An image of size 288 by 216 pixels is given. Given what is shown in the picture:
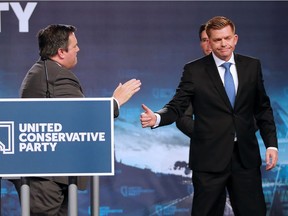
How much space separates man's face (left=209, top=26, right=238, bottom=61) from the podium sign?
2.37ft

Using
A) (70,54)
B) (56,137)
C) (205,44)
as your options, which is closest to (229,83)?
(70,54)

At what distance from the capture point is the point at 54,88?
4.07 m

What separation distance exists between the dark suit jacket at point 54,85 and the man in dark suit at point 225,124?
42 cm

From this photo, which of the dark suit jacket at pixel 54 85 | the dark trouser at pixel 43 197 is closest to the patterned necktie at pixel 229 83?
the dark suit jacket at pixel 54 85

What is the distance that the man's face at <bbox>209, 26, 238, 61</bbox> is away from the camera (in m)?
4.15

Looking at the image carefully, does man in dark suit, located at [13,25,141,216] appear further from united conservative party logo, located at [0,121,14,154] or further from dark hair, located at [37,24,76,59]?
united conservative party logo, located at [0,121,14,154]

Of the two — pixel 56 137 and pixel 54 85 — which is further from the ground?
pixel 54 85

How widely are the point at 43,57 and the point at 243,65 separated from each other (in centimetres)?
100

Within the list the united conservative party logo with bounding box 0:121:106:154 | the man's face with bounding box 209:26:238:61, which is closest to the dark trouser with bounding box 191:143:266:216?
the man's face with bounding box 209:26:238:61

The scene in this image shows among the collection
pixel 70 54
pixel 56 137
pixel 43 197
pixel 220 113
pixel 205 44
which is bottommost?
pixel 43 197

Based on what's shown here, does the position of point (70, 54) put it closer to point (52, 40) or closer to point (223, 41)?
point (52, 40)

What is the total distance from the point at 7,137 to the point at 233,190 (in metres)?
1.17

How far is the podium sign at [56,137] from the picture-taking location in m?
3.73

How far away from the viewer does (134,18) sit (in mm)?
6195
